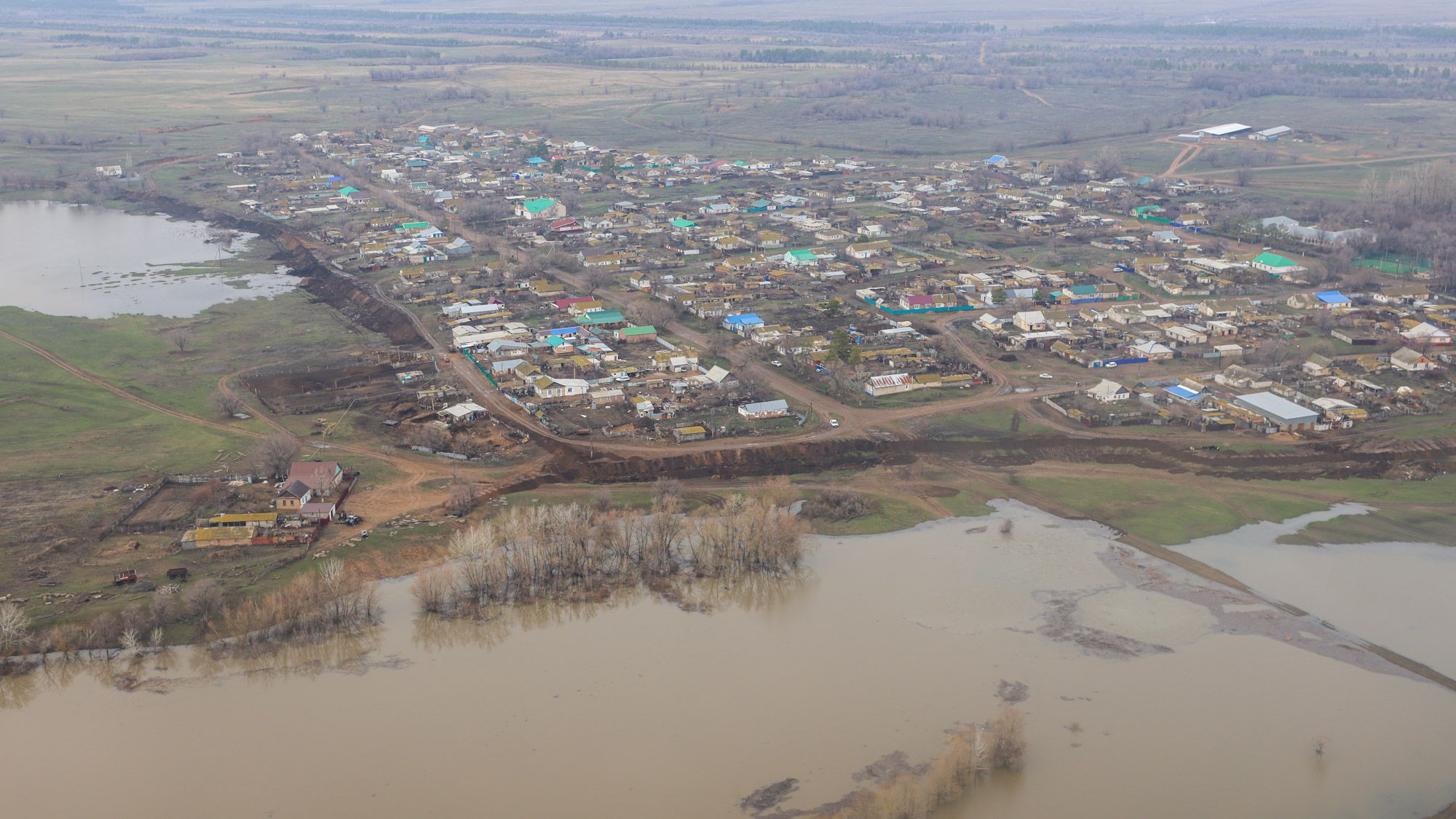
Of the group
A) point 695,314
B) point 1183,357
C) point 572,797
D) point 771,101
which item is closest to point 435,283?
point 695,314

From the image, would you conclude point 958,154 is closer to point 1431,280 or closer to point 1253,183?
point 1253,183

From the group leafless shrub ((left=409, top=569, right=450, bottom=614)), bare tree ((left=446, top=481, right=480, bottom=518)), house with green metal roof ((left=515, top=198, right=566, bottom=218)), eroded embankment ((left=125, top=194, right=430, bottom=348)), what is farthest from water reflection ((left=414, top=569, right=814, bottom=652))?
house with green metal roof ((left=515, top=198, right=566, bottom=218))

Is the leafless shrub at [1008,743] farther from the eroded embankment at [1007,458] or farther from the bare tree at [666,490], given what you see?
the eroded embankment at [1007,458]

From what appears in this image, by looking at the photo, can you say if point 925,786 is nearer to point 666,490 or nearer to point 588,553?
point 588,553

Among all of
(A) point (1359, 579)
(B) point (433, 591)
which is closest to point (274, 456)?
(B) point (433, 591)

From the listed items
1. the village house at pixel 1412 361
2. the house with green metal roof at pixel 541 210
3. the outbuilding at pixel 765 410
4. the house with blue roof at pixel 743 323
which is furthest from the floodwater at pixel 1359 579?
the house with green metal roof at pixel 541 210

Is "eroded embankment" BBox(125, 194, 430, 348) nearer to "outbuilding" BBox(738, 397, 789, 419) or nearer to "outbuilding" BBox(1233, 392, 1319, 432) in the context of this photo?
"outbuilding" BBox(738, 397, 789, 419)
